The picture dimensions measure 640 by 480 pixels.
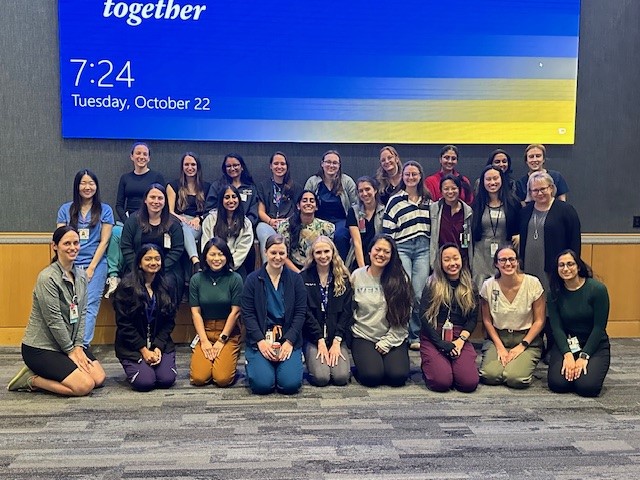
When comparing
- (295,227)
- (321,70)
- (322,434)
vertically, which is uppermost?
(321,70)

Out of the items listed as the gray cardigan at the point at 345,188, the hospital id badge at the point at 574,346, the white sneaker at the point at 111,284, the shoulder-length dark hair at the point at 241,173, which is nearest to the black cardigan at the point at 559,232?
the hospital id badge at the point at 574,346

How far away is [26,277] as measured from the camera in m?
5.38

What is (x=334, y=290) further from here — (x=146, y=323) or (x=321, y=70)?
(x=321, y=70)

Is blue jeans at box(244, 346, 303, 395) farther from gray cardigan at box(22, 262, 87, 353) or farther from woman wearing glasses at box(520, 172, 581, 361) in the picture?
woman wearing glasses at box(520, 172, 581, 361)

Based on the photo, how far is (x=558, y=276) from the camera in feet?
13.9

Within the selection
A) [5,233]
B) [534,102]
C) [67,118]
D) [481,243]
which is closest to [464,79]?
[534,102]

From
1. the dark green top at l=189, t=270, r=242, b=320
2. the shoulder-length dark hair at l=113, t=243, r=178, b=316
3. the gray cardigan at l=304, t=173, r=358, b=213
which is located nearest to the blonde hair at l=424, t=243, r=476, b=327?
the gray cardigan at l=304, t=173, r=358, b=213

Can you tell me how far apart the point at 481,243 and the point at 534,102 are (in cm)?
165

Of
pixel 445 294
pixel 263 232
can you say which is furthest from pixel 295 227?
pixel 445 294

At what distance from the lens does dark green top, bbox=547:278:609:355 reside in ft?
13.5

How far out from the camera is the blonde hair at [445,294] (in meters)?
4.29

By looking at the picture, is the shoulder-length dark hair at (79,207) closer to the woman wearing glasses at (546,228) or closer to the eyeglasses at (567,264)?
the woman wearing glasses at (546,228)

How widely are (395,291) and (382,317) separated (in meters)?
0.20

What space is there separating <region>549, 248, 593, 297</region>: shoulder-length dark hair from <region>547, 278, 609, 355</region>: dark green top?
0.03 m
